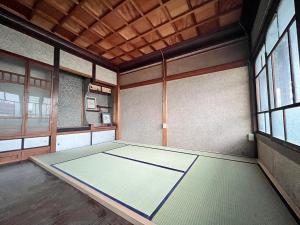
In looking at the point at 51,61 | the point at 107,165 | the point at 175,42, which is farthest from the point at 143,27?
the point at 107,165

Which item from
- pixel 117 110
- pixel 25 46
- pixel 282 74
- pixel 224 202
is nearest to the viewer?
pixel 224 202

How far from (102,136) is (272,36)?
191 inches

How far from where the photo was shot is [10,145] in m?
2.66

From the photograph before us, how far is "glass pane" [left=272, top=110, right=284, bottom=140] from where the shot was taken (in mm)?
1620

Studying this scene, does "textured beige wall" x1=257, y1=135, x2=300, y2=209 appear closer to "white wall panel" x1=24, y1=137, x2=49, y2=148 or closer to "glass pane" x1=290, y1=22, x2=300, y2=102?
"glass pane" x1=290, y1=22, x2=300, y2=102

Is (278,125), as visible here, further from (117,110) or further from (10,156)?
(10,156)

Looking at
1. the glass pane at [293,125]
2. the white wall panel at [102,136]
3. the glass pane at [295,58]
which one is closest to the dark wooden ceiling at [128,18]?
the glass pane at [295,58]

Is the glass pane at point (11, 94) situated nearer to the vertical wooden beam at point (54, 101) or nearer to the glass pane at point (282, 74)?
the vertical wooden beam at point (54, 101)

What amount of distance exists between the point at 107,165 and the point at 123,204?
118 centimetres

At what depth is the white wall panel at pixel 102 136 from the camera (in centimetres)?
432

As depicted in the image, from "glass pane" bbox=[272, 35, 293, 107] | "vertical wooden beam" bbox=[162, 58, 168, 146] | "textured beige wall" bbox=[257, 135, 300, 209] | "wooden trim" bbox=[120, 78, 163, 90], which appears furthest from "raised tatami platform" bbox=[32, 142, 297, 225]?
"wooden trim" bbox=[120, 78, 163, 90]

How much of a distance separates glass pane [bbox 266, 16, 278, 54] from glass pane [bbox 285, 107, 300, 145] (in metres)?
1.06

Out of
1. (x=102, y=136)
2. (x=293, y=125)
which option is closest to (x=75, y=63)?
(x=102, y=136)

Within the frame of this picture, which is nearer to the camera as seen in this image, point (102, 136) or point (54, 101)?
point (54, 101)
